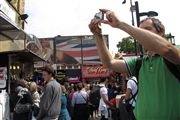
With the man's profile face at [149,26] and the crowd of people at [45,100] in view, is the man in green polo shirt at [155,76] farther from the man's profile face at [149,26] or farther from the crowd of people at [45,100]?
the crowd of people at [45,100]

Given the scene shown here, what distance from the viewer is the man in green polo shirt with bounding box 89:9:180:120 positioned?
2.77 metres

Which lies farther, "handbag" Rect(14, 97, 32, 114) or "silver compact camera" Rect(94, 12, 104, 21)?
"handbag" Rect(14, 97, 32, 114)

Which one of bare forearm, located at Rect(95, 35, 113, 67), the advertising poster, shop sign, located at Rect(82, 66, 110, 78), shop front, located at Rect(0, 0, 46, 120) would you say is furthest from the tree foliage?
bare forearm, located at Rect(95, 35, 113, 67)

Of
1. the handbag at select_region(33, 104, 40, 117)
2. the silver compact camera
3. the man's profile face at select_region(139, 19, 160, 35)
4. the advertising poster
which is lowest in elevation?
the handbag at select_region(33, 104, 40, 117)

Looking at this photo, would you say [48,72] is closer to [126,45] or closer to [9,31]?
[9,31]

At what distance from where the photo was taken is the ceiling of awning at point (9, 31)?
1034cm

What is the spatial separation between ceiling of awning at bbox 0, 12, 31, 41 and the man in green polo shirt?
7.34 metres

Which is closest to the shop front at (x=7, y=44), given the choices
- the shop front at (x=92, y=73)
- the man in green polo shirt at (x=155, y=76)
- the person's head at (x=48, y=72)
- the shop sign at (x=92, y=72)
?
the person's head at (x=48, y=72)

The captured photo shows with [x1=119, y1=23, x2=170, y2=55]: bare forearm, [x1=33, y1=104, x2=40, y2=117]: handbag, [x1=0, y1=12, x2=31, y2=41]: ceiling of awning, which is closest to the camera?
[x1=119, y1=23, x2=170, y2=55]: bare forearm

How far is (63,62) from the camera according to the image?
7025 cm

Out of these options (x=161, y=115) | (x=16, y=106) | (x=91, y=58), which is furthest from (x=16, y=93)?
(x=91, y=58)

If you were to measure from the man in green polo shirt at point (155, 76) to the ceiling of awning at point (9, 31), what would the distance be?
734cm

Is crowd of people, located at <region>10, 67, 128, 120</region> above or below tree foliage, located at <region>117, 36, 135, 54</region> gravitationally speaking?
below

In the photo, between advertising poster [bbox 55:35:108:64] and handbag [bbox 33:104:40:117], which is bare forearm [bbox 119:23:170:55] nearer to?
handbag [bbox 33:104:40:117]
